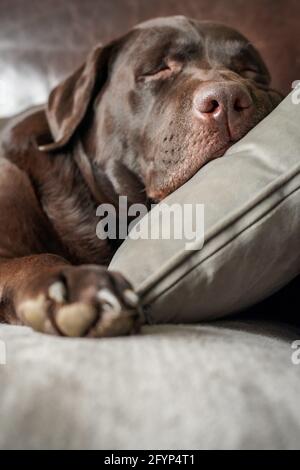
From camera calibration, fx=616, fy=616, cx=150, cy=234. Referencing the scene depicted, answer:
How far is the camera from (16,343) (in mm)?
762

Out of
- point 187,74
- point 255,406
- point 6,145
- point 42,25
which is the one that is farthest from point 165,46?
point 255,406

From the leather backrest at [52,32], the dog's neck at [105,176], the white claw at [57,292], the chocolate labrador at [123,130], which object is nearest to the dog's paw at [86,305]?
the white claw at [57,292]

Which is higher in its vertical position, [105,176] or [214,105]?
[214,105]

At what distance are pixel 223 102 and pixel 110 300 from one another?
23.2 inches

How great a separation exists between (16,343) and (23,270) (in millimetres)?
267

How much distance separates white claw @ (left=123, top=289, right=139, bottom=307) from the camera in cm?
75

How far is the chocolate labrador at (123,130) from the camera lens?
123 centimetres

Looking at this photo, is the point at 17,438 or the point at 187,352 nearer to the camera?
the point at 17,438

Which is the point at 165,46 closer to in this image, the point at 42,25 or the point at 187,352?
A: the point at 42,25

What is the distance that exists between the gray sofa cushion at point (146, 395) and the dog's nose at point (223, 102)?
0.57 metres

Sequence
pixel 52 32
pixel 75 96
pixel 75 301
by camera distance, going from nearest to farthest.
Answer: pixel 75 301
pixel 75 96
pixel 52 32

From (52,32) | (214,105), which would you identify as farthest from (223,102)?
(52,32)

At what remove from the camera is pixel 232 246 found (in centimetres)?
86

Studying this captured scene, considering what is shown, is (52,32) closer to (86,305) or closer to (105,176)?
(105,176)
